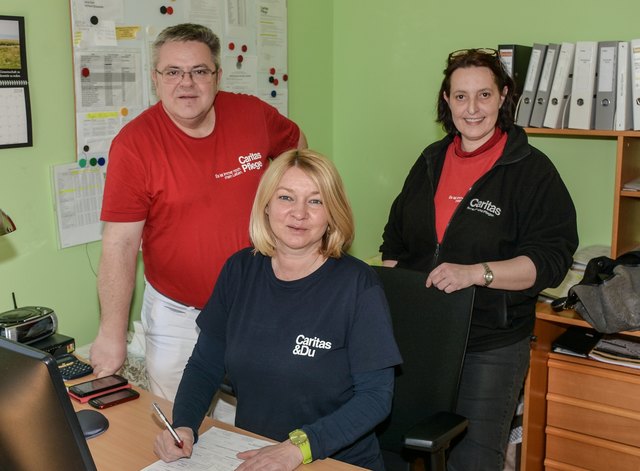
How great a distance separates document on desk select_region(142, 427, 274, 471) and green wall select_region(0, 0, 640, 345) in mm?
1091

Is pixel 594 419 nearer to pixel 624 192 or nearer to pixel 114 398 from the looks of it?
pixel 624 192

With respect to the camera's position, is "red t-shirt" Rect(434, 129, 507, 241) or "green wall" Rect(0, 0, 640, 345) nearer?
"red t-shirt" Rect(434, 129, 507, 241)

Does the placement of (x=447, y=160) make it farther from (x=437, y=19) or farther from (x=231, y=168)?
(x=437, y=19)

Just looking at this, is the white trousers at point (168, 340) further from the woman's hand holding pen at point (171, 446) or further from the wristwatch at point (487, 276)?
the wristwatch at point (487, 276)

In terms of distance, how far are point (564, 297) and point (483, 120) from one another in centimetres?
86

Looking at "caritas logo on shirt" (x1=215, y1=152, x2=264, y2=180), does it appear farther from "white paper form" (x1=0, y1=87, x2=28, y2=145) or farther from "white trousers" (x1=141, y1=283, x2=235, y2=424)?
"white paper form" (x1=0, y1=87, x2=28, y2=145)

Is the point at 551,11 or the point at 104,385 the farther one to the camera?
the point at 551,11

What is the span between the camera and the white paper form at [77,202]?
2.58m

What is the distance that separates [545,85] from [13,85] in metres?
1.96

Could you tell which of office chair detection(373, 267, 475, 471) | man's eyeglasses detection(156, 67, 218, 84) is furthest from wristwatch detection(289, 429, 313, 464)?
man's eyeglasses detection(156, 67, 218, 84)

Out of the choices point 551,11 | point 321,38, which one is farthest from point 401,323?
point 321,38

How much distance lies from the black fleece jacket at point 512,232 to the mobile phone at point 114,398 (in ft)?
3.09

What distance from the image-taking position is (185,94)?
7.24ft

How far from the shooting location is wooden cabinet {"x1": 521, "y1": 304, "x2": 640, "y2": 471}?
8.71ft
